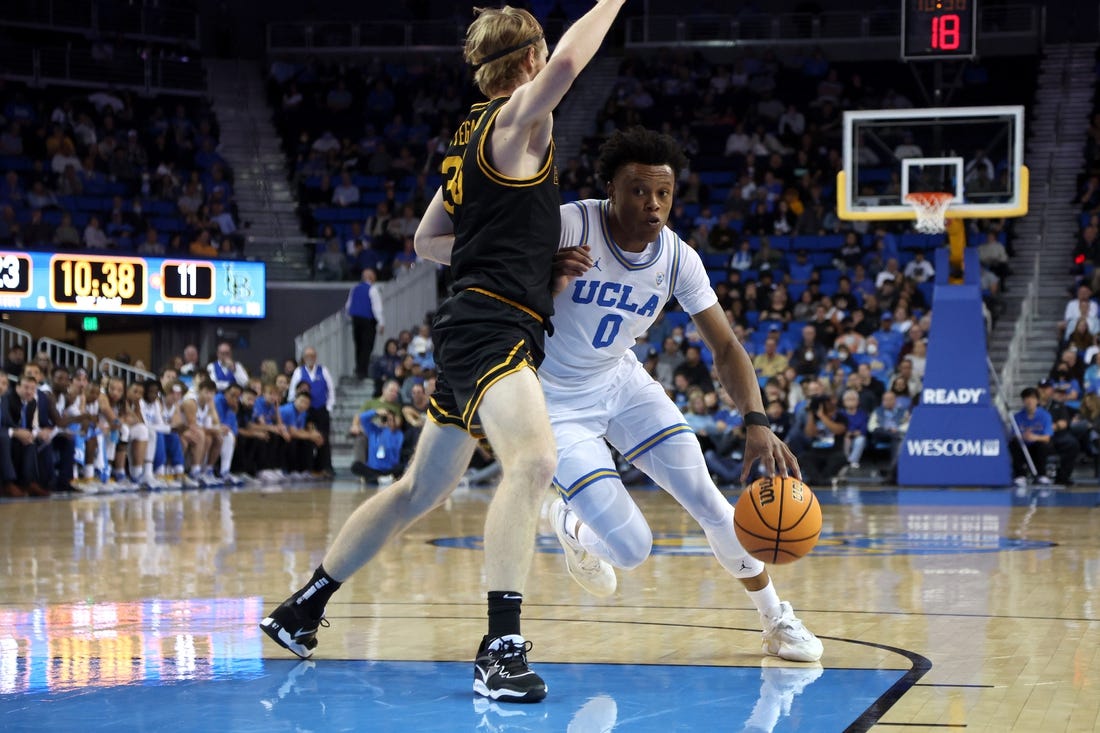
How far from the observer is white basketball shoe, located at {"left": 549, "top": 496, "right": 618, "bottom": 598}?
5.77 metres

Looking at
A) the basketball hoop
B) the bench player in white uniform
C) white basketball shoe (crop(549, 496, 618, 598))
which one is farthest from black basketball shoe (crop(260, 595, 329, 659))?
the basketball hoop

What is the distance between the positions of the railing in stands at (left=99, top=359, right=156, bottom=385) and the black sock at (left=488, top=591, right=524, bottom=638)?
16058 mm

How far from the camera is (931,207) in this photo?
1554cm

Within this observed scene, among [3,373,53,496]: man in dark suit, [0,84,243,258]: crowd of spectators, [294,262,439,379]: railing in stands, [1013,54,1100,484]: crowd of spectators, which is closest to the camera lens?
[3,373,53,496]: man in dark suit

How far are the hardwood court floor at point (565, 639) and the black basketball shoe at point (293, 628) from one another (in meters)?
0.07

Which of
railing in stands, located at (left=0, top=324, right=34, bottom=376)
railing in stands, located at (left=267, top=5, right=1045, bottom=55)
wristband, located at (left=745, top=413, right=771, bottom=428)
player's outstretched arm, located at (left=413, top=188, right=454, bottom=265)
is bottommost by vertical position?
wristband, located at (left=745, top=413, right=771, bottom=428)

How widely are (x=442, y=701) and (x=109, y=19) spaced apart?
87.9 ft

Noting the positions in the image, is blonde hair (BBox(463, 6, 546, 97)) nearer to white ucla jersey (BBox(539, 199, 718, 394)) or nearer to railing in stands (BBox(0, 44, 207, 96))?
white ucla jersey (BBox(539, 199, 718, 394))

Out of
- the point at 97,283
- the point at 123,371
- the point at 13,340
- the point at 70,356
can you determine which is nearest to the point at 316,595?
the point at 97,283

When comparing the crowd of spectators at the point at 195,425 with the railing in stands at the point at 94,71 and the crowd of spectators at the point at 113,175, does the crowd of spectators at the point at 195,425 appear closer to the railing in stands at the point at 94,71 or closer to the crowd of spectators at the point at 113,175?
the crowd of spectators at the point at 113,175

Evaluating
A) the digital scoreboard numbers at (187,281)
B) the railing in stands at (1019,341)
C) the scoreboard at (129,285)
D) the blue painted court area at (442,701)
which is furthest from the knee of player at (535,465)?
the digital scoreboard numbers at (187,281)

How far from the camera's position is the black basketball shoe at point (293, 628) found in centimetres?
484

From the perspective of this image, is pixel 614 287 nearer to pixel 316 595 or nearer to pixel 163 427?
pixel 316 595

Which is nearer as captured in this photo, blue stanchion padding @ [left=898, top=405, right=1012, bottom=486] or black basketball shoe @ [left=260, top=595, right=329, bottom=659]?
black basketball shoe @ [left=260, top=595, right=329, bottom=659]
